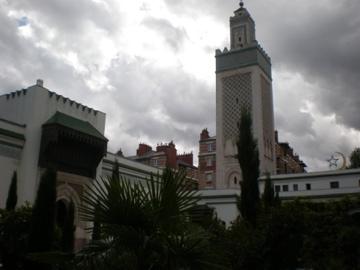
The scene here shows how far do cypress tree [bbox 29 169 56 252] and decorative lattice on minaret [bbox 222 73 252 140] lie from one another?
29.5m

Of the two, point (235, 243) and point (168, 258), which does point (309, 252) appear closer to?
point (235, 243)

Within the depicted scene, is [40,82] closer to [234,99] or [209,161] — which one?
[234,99]

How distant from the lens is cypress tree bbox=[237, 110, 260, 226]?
50.1 ft

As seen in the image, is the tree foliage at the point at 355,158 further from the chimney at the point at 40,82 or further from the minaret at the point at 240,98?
the chimney at the point at 40,82

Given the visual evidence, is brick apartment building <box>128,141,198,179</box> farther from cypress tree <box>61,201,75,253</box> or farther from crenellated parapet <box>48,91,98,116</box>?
cypress tree <box>61,201,75,253</box>

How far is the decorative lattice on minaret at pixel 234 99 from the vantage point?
40.0 meters

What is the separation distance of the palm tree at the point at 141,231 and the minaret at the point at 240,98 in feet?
111

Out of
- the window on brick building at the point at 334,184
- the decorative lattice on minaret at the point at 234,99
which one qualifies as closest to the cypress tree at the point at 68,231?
the window on brick building at the point at 334,184

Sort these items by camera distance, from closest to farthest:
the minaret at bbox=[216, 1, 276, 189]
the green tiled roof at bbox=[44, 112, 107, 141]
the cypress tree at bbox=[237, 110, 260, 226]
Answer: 1. the cypress tree at bbox=[237, 110, 260, 226]
2. the green tiled roof at bbox=[44, 112, 107, 141]
3. the minaret at bbox=[216, 1, 276, 189]

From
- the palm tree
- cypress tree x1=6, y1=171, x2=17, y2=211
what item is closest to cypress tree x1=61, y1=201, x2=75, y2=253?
cypress tree x1=6, y1=171, x2=17, y2=211

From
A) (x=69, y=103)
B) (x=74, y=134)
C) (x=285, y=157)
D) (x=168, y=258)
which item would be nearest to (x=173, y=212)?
(x=168, y=258)

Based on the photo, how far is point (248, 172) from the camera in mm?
15789

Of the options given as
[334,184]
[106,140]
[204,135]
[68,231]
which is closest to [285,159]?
[204,135]

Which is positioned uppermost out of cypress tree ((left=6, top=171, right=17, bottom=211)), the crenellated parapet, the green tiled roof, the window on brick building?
the crenellated parapet
